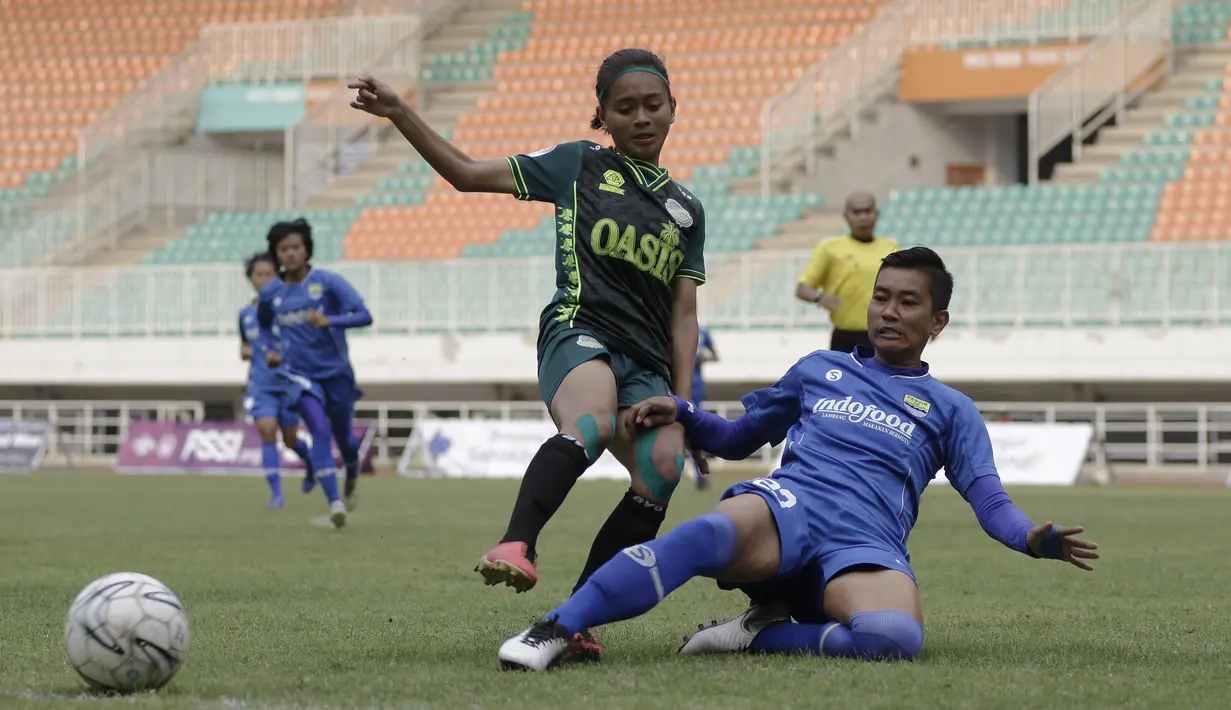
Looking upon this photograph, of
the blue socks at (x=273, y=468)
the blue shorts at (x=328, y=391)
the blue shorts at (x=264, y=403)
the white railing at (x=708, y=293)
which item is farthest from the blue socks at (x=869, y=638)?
the white railing at (x=708, y=293)

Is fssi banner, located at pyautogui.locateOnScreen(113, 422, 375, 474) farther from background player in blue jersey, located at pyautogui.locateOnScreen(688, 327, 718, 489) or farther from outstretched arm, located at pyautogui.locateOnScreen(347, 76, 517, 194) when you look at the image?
outstretched arm, located at pyautogui.locateOnScreen(347, 76, 517, 194)

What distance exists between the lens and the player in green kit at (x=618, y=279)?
17.9ft

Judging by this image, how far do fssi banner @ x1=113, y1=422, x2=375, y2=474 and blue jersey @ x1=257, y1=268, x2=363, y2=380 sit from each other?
36.3 ft

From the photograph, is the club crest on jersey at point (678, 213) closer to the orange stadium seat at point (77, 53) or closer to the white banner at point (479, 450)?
the white banner at point (479, 450)

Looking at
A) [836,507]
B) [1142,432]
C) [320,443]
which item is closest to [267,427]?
[320,443]

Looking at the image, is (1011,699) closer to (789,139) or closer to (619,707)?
(619,707)

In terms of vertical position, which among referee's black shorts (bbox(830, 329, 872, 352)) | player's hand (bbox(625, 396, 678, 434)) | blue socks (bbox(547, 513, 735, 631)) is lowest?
blue socks (bbox(547, 513, 735, 631))

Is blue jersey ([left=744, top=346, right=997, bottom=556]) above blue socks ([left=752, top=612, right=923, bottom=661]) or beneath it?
above

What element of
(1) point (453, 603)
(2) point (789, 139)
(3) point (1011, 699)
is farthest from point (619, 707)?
(2) point (789, 139)

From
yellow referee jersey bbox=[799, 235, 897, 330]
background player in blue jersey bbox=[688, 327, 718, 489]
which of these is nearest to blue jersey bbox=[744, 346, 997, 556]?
yellow referee jersey bbox=[799, 235, 897, 330]

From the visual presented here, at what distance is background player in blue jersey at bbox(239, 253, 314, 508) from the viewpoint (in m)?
14.6

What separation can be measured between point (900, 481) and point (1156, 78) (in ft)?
81.9

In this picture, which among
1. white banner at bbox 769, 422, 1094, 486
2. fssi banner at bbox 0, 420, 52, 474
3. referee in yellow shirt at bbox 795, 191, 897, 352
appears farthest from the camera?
fssi banner at bbox 0, 420, 52, 474

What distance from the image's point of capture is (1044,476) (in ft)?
68.9
